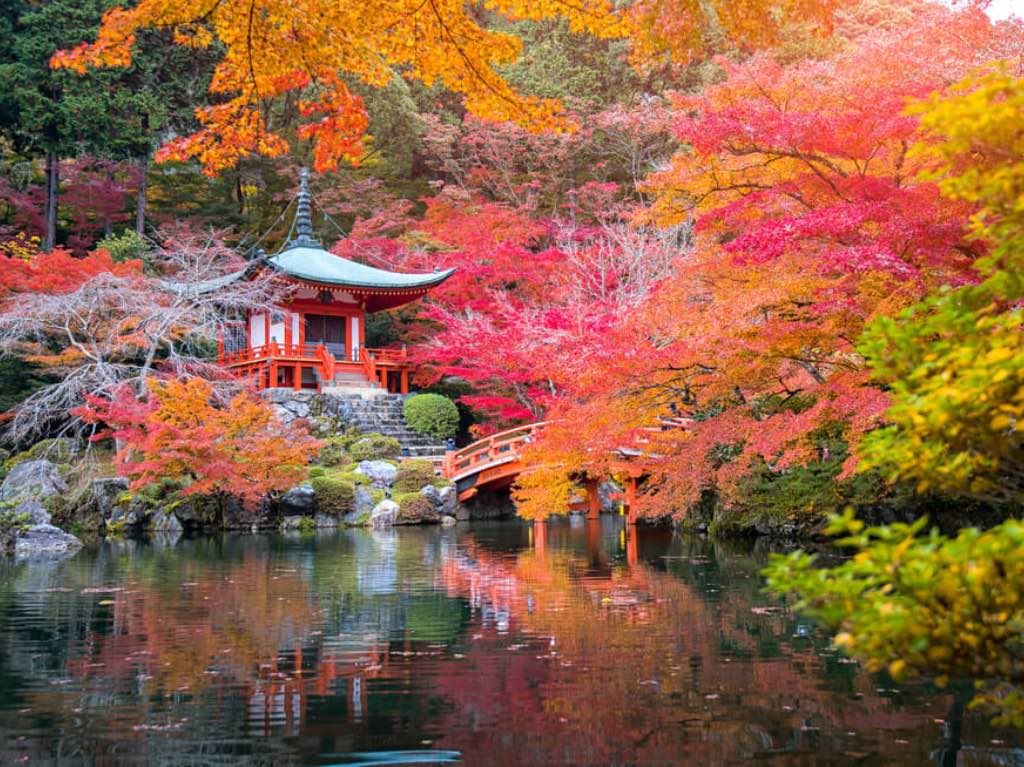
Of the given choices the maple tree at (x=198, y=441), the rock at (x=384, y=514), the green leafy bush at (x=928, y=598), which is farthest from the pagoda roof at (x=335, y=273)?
the green leafy bush at (x=928, y=598)

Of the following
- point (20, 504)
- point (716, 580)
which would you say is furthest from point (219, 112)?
point (20, 504)

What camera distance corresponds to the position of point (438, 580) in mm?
9828

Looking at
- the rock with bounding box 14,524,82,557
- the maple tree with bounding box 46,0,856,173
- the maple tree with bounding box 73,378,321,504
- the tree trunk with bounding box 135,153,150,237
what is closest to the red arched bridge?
the maple tree with bounding box 73,378,321,504

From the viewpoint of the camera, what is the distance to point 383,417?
2248 centimetres

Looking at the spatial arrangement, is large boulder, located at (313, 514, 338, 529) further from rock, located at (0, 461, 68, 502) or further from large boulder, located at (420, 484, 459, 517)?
rock, located at (0, 461, 68, 502)

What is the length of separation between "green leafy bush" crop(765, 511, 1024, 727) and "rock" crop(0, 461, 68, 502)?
16.1 metres

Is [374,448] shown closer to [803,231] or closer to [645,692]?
[803,231]

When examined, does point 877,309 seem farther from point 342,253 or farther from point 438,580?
point 342,253

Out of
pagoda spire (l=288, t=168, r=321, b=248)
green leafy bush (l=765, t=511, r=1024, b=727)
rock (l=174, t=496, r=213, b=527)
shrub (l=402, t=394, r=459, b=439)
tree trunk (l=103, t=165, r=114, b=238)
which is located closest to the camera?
green leafy bush (l=765, t=511, r=1024, b=727)

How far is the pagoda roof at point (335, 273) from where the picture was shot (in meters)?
22.8

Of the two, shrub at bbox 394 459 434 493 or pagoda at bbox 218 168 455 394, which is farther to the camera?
pagoda at bbox 218 168 455 394

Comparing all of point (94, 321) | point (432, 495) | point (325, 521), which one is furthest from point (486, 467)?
point (94, 321)

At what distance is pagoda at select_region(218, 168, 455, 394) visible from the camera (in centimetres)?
2317

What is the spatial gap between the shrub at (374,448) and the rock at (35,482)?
19.6ft
